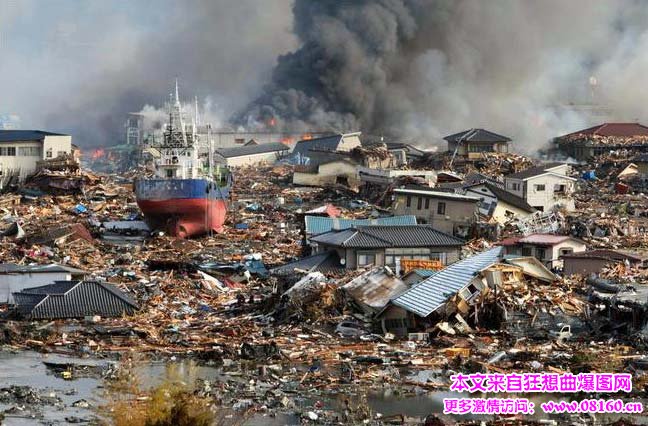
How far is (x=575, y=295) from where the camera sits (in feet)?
72.2

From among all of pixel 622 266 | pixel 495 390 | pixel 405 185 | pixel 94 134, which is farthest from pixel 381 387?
pixel 94 134

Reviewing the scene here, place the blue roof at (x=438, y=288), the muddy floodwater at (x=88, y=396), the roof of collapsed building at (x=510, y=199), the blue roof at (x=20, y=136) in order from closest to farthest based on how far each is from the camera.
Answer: the muddy floodwater at (x=88, y=396) → the blue roof at (x=438, y=288) → the roof of collapsed building at (x=510, y=199) → the blue roof at (x=20, y=136)

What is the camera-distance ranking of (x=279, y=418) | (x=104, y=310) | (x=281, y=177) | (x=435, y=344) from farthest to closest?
(x=281, y=177) → (x=104, y=310) → (x=435, y=344) → (x=279, y=418)

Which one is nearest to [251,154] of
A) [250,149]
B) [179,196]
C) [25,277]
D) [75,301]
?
[250,149]

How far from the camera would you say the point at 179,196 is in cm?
3566

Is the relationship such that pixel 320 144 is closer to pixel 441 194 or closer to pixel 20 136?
pixel 20 136

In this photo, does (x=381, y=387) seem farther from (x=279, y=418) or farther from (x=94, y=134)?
(x=94, y=134)

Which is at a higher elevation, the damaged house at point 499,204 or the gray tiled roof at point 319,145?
the gray tiled roof at point 319,145

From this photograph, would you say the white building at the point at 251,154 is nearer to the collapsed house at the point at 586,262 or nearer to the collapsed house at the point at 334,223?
the collapsed house at the point at 334,223

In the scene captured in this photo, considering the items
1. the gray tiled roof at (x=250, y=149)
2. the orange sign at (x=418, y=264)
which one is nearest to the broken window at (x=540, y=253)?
the orange sign at (x=418, y=264)

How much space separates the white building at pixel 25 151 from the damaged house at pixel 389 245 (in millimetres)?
22167

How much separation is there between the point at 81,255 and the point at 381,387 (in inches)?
573

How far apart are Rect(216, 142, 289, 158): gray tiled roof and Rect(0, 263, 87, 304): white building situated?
32.5 meters

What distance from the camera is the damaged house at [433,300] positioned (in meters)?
19.8
